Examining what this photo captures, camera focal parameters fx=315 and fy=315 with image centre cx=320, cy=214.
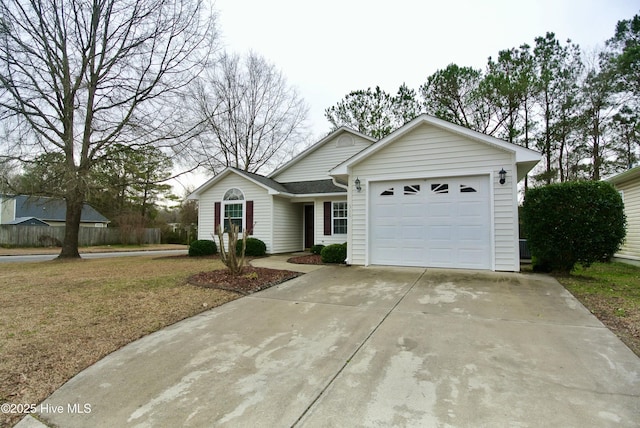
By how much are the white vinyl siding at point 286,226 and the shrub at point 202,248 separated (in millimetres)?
2745

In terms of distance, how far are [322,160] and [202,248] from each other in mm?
6981

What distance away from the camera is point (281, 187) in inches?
566

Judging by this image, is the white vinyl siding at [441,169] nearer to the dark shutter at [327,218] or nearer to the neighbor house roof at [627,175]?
the dark shutter at [327,218]

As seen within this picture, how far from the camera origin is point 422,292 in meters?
5.76

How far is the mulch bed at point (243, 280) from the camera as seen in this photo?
635 cm

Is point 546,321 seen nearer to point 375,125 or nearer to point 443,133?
point 443,133

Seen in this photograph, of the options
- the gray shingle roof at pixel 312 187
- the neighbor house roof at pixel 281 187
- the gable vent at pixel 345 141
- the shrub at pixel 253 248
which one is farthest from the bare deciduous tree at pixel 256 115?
the shrub at pixel 253 248

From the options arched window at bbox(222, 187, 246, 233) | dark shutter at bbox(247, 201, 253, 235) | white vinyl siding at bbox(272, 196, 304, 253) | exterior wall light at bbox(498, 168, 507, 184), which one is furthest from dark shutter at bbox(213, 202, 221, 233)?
exterior wall light at bbox(498, 168, 507, 184)

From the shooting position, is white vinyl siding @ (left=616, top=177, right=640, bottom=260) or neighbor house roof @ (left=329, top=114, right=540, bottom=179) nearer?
neighbor house roof @ (left=329, top=114, right=540, bottom=179)

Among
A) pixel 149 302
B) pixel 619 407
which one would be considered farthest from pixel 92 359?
pixel 619 407

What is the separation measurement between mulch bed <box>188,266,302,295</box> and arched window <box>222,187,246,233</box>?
6.10 meters

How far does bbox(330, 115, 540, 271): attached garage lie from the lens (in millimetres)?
7613

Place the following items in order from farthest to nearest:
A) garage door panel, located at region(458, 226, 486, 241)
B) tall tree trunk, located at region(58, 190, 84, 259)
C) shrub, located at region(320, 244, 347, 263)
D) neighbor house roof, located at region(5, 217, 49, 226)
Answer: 1. neighbor house roof, located at region(5, 217, 49, 226)
2. tall tree trunk, located at region(58, 190, 84, 259)
3. shrub, located at region(320, 244, 347, 263)
4. garage door panel, located at region(458, 226, 486, 241)

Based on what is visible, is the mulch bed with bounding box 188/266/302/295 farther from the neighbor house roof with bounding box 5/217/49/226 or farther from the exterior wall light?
the neighbor house roof with bounding box 5/217/49/226
